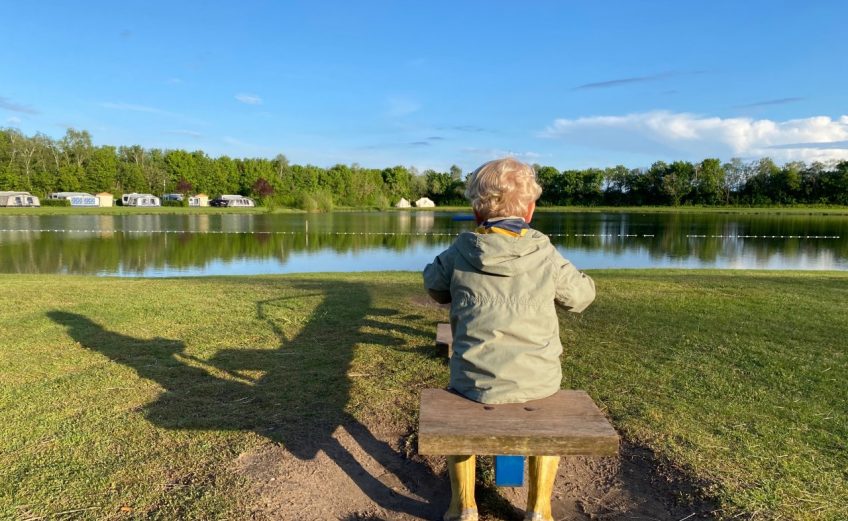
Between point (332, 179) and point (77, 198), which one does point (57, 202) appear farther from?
point (332, 179)

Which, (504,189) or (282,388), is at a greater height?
(504,189)

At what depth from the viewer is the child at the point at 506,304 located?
273 cm

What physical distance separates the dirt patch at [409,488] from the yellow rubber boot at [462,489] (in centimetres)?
17

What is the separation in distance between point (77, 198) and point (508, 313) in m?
91.1

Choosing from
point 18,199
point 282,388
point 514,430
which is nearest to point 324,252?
point 282,388

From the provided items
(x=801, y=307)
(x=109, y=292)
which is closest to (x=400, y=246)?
(x=109, y=292)

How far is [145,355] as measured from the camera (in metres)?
5.68

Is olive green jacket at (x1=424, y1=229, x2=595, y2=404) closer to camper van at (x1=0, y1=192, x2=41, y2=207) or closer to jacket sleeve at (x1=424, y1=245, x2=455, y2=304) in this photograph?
jacket sleeve at (x1=424, y1=245, x2=455, y2=304)

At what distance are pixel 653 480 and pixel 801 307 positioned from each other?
6.16 metres

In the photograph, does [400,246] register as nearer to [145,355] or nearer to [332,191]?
[145,355]

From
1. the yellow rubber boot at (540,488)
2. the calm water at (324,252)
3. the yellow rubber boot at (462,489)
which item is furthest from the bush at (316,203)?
the yellow rubber boot at (540,488)

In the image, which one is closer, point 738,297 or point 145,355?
point 145,355

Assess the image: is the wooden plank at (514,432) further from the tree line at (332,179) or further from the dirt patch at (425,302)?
the tree line at (332,179)

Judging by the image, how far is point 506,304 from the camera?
2.75 m
